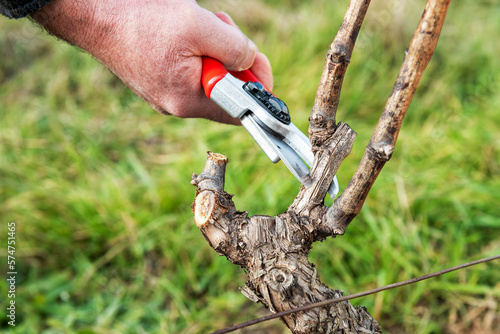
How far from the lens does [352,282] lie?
2375 millimetres

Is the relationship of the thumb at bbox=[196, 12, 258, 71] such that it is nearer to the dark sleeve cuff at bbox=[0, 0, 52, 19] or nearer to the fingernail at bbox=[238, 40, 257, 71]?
the fingernail at bbox=[238, 40, 257, 71]

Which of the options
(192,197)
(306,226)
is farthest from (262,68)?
(192,197)

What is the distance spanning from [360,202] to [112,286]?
5.84 ft

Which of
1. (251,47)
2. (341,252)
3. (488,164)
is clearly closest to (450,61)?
(488,164)

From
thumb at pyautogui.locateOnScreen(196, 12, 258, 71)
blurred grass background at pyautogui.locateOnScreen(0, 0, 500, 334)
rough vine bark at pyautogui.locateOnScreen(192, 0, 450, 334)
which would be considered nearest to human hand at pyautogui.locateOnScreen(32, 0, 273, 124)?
thumb at pyautogui.locateOnScreen(196, 12, 258, 71)

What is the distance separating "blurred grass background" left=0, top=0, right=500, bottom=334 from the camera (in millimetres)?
2336

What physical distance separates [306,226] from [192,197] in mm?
1582

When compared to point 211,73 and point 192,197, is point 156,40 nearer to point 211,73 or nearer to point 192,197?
point 211,73

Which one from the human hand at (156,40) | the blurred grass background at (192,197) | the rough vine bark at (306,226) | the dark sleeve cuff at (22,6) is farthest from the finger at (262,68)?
the blurred grass background at (192,197)

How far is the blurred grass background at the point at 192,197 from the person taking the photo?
7.66 feet

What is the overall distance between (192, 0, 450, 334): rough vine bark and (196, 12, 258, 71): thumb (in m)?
0.43

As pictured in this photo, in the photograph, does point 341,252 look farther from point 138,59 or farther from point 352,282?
point 138,59

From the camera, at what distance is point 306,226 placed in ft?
4.04

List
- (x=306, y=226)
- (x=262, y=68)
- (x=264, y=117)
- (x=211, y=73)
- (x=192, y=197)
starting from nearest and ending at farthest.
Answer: (x=306, y=226) < (x=264, y=117) < (x=211, y=73) < (x=262, y=68) < (x=192, y=197)
